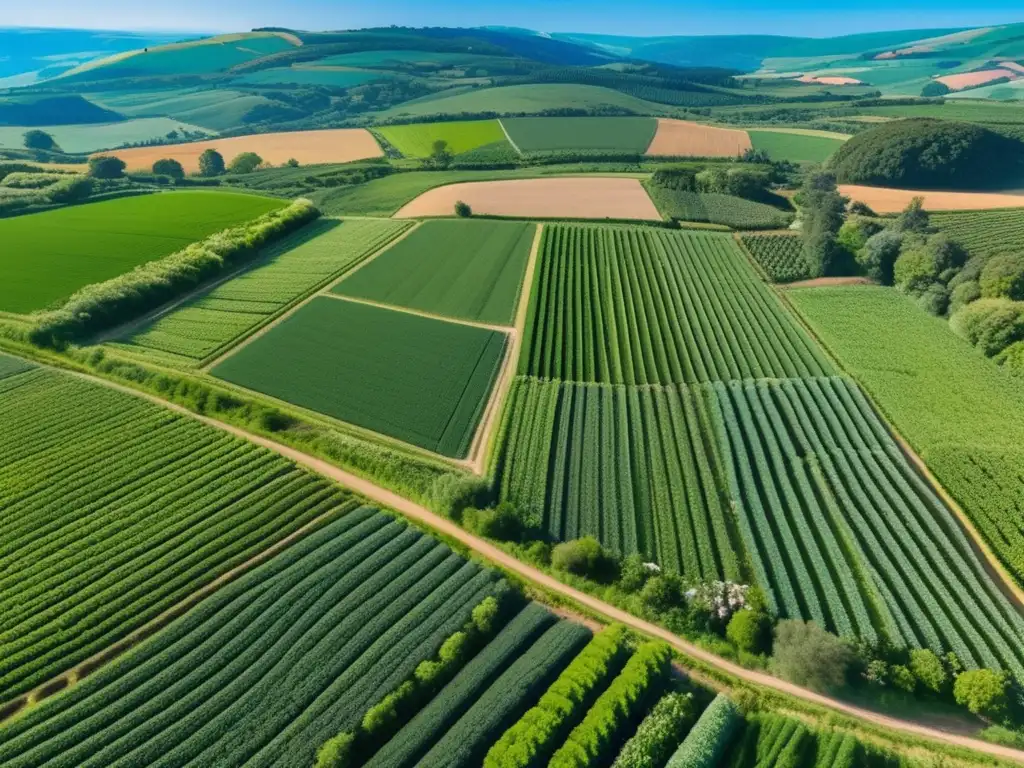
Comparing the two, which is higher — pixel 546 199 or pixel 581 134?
pixel 581 134

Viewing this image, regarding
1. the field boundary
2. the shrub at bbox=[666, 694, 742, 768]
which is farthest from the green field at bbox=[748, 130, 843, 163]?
the shrub at bbox=[666, 694, 742, 768]

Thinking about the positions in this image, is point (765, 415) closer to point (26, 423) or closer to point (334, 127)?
point (26, 423)

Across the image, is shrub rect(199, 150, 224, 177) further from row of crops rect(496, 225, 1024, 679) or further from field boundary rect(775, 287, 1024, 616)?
field boundary rect(775, 287, 1024, 616)

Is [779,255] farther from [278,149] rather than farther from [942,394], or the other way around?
[278,149]

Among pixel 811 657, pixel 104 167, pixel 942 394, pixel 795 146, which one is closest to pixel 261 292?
pixel 811 657

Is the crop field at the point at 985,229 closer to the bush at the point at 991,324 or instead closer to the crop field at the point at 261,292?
the bush at the point at 991,324

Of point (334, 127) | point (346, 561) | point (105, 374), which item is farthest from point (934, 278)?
point (334, 127)
